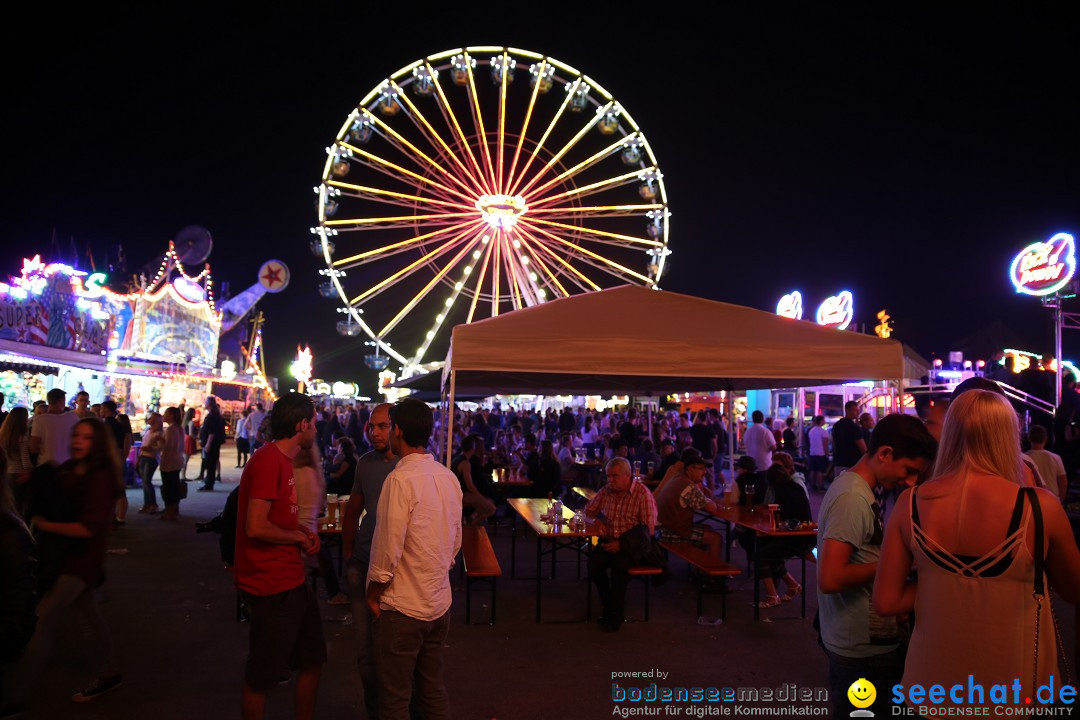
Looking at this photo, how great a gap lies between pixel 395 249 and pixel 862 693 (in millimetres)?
18508

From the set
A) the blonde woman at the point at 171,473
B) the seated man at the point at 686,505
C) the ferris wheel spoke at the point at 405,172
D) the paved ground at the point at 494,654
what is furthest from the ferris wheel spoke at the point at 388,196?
the seated man at the point at 686,505

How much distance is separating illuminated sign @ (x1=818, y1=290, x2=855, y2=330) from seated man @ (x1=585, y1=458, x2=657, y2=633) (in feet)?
84.7

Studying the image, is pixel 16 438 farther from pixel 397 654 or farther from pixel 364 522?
pixel 397 654

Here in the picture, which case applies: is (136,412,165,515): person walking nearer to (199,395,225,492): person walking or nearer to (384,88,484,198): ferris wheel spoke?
(199,395,225,492): person walking

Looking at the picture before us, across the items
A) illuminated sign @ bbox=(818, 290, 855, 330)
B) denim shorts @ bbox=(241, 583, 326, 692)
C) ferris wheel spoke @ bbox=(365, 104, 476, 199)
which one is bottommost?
denim shorts @ bbox=(241, 583, 326, 692)

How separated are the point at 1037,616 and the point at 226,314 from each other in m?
34.9

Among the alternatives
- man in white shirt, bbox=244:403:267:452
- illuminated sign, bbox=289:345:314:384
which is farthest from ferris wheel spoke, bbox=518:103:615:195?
illuminated sign, bbox=289:345:314:384

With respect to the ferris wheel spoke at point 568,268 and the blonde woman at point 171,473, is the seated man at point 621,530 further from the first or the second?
the ferris wheel spoke at point 568,268

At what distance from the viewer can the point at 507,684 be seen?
4.45 m

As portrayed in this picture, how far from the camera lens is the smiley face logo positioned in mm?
2562

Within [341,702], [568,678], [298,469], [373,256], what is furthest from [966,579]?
[373,256]

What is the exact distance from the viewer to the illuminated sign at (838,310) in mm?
29516

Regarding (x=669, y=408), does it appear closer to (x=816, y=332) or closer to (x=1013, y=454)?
(x=816, y=332)

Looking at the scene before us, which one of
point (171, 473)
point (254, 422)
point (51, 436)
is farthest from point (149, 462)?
point (254, 422)
